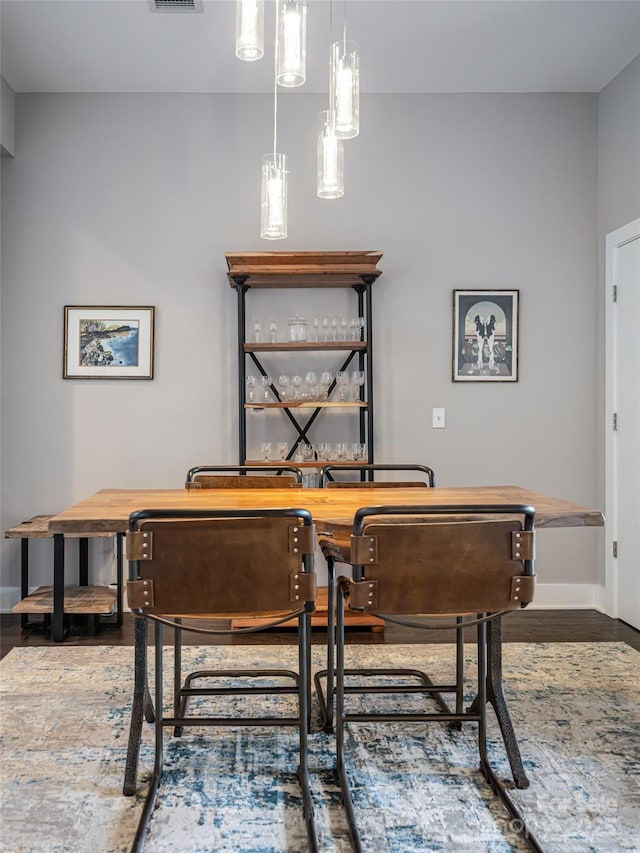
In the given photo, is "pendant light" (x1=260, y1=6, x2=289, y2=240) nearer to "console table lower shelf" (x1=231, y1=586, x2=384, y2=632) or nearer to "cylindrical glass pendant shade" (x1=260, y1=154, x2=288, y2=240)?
"cylindrical glass pendant shade" (x1=260, y1=154, x2=288, y2=240)

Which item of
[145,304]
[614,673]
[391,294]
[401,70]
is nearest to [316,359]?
[391,294]

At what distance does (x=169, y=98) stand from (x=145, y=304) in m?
1.15

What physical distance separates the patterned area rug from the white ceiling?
2.87 m

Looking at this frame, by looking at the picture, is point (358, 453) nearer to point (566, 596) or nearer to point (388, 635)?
point (388, 635)

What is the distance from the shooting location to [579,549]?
390 centimetres

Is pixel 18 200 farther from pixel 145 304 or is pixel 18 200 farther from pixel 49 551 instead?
pixel 49 551

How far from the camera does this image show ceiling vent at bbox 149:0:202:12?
9.70ft

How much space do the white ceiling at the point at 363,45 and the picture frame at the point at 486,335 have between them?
1.16 m

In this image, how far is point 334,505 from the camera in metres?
2.08

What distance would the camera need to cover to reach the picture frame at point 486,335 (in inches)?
152

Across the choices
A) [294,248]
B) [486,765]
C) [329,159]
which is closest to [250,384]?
[294,248]

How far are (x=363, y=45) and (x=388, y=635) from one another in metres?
2.84

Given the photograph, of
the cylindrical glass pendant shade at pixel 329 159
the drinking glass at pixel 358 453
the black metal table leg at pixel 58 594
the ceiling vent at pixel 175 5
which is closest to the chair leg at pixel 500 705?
the cylindrical glass pendant shade at pixel 329 159

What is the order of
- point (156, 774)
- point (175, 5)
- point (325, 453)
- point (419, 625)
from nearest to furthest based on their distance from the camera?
point (419, 625)
point (156, 774)
point (175, 5)
point (325, 453)
